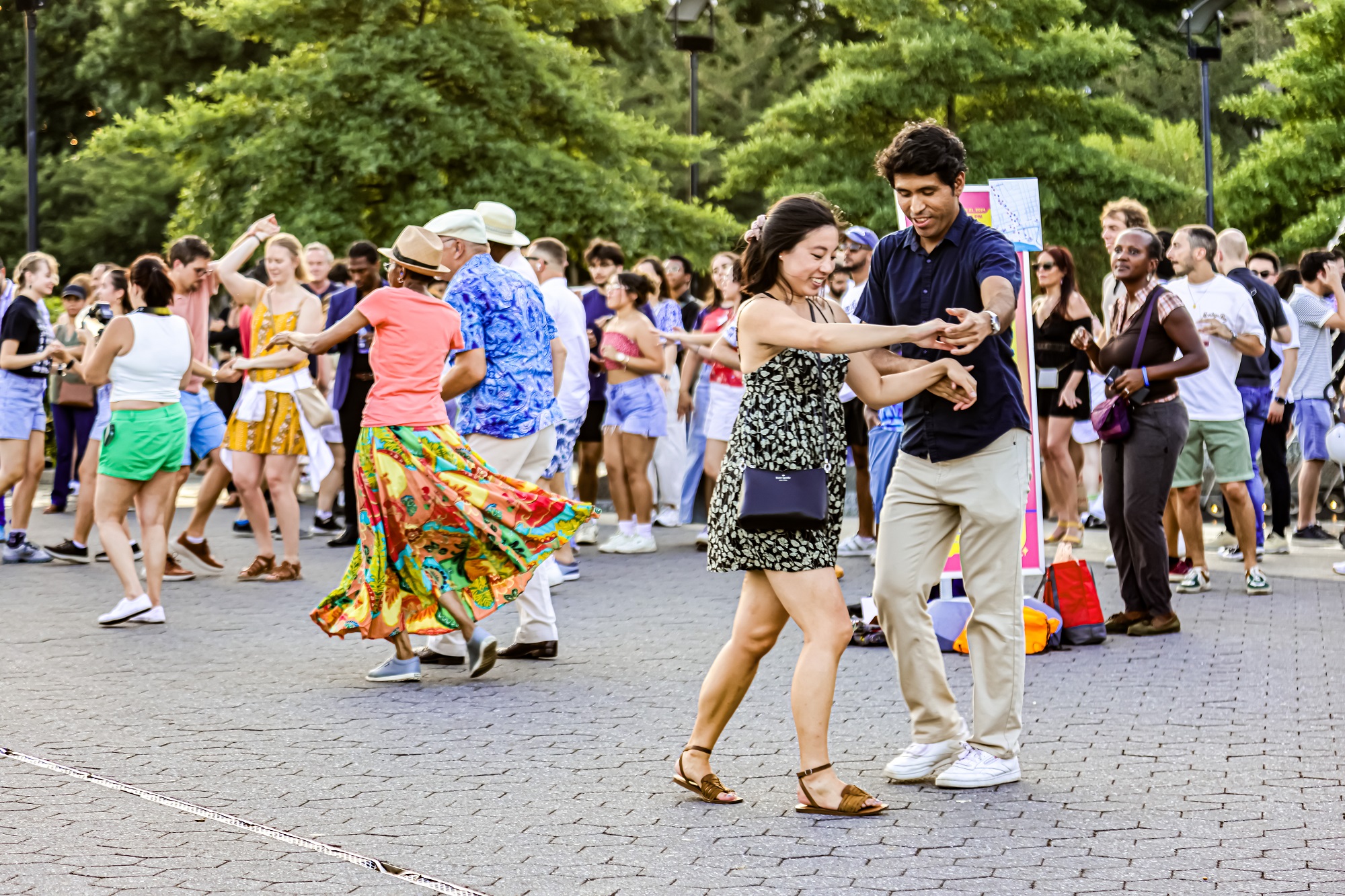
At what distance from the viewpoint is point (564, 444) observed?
11.3 meters

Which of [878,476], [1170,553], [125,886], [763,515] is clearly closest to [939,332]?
[763,515]

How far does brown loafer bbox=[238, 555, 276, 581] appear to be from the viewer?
35.6ft

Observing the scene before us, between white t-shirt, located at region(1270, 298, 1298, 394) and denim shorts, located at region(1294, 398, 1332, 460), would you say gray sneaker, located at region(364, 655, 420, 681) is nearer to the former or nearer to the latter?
white t-shirt, located at region(1270, 298, 1298, 394)

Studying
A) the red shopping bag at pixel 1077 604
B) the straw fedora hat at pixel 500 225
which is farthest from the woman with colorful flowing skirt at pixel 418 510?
the red shopping bag at pixel 1077 604

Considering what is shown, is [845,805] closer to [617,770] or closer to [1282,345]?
[617,770]

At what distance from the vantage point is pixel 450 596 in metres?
7.52

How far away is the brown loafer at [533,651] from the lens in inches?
321

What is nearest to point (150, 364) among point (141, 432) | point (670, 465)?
point (141, 432)

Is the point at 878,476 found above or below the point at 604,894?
above

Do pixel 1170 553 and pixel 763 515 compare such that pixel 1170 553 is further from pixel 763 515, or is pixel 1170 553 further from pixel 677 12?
pixel 677 12

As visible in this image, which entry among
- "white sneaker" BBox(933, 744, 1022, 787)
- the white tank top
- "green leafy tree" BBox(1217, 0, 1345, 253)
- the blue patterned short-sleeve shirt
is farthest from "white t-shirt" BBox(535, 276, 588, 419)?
"green leafy tree" BBox(1217, 0, 1345, 253)

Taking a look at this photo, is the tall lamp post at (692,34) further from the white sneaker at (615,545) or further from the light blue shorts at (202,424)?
the light blue shorts at (202,424)

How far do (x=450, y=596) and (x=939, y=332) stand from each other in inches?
121

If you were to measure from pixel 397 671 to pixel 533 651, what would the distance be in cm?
80
